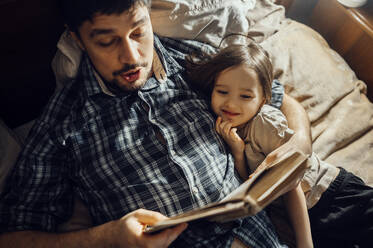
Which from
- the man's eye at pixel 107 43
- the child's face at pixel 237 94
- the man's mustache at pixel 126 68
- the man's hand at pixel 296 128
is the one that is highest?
the man's eye at pixel 107 43

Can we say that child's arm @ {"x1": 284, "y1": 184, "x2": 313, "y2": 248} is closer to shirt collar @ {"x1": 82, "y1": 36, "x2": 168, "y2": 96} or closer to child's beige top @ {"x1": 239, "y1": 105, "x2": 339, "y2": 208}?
child's beige top @ {"x1": 239, "y1": 105, "x2": 339, "y2": 208}

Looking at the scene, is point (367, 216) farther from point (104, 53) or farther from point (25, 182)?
point (25, 182)

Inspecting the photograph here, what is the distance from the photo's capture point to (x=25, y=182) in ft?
2.81

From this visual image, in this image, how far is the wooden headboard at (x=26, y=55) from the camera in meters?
0.88

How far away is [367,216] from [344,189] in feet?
0.38

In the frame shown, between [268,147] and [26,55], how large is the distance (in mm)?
1014

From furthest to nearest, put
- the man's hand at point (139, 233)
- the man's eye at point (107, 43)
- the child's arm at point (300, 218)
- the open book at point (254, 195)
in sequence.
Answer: the child's arm at point (300, 218) → the man's eye at point (107, 43) → the man's hand at point (139, 233) → the open book at point (254, 195)

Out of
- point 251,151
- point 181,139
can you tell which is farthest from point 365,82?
point 181,139

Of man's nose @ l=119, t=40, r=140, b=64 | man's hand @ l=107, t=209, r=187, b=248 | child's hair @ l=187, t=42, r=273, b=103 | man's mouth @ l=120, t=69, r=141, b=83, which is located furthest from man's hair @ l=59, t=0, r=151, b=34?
man's hand @ l=107, t=209, r=187, b=248

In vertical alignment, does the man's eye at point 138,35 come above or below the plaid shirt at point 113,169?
above

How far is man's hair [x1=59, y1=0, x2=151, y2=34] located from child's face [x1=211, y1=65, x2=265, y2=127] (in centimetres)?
44

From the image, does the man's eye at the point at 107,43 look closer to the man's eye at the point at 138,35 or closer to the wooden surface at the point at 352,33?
the man's eye at the point at 138,35

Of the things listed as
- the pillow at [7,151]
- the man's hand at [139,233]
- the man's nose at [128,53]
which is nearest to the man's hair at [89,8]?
the man's nose at [128,53]

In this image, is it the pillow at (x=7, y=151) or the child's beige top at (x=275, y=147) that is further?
the child's beige top at (x=275, y=147)
